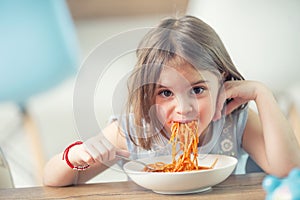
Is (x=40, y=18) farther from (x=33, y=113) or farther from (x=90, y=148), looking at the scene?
(x=90, y=148)

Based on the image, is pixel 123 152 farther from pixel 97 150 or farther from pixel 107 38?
pixel 107 38

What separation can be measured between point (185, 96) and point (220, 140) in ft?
0.72

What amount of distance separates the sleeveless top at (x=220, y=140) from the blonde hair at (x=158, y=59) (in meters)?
0.01

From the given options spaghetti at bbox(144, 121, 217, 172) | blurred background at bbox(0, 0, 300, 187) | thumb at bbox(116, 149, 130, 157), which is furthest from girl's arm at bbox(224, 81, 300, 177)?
blurred background at bbox(0, 0, 300, 187)

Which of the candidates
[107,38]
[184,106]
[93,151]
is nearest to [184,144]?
[184,106]

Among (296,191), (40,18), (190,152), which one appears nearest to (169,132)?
(190,152)

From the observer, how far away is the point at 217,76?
1.09 metres

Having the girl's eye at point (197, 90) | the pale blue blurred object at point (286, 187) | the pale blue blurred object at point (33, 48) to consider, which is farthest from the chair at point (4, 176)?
the pale blue blurred object at point (286, 187)

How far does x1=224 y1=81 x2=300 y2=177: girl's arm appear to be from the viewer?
3.47 feet

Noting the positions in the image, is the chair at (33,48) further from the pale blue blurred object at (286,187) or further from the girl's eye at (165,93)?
the pale blue blurred object at (286,187)

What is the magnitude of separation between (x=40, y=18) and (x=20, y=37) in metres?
A: 0.08

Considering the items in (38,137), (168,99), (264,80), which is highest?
(168,99)

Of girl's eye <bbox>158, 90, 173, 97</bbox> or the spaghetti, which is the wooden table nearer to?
the spaghetti

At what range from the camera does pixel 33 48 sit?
151cm
